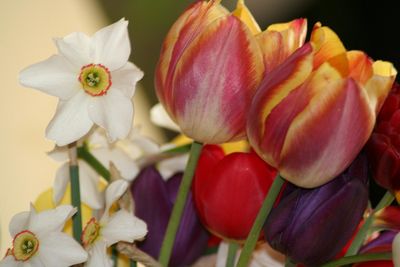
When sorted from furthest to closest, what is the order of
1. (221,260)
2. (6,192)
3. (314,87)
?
(6,192)
(221,260)
(314,87)

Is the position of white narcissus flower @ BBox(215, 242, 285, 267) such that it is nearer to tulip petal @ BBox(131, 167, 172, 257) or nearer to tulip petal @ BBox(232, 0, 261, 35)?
tulip petal @ BBox(131, 167, 172, 257)

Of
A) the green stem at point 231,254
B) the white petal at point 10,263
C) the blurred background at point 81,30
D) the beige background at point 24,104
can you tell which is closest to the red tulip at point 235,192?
the green stem at point 231,254

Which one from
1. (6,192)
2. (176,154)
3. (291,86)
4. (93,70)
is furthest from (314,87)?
(6,192)

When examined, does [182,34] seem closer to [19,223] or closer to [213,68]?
[213,68]

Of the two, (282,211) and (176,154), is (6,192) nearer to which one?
(176,154)

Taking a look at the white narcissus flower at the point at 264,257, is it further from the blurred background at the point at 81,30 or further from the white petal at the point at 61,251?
the blurred background at the point at 81,30

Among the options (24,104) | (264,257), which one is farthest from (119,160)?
(24,104)

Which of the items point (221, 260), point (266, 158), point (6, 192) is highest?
point (266, 158)
